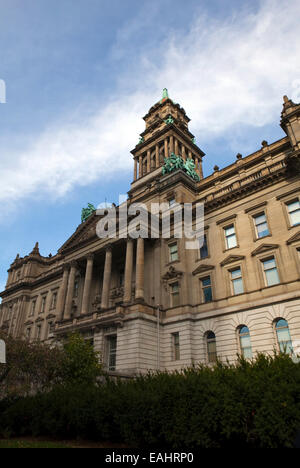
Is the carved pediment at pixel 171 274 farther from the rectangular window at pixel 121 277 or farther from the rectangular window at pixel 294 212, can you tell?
the rectangular window at pixel 294 212

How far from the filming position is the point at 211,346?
2964 cm

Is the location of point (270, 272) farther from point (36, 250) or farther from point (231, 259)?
point (36, 250)

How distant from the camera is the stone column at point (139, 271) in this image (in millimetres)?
33281

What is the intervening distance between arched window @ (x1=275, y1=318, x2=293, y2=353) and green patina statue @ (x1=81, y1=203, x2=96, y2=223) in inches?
1174

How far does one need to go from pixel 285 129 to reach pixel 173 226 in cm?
1492

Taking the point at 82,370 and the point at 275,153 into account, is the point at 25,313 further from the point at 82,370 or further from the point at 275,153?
the point at 275,153

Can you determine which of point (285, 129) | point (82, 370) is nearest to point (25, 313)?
point (82, 370)

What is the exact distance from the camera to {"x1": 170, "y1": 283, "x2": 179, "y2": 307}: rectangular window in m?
33.5

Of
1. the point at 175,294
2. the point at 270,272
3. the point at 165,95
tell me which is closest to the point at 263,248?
the point at 270,272

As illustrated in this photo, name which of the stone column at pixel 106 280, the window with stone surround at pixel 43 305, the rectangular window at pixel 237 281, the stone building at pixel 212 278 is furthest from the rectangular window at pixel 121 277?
the window with stone surround at pixel 43 305

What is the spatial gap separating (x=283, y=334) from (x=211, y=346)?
266 inches

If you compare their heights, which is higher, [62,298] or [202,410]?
[62,298]

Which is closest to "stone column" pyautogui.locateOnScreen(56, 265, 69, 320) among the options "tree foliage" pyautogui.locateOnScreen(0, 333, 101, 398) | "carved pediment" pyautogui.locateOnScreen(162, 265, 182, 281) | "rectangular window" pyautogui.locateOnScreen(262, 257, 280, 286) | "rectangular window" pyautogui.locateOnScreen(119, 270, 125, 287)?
"rectangular window" pyautogui.locateOnScreen(119, 270, 125, 287)

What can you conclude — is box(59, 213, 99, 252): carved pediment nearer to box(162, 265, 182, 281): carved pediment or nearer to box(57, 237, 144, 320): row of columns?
box(57, 237, 144, 320): row of columns
